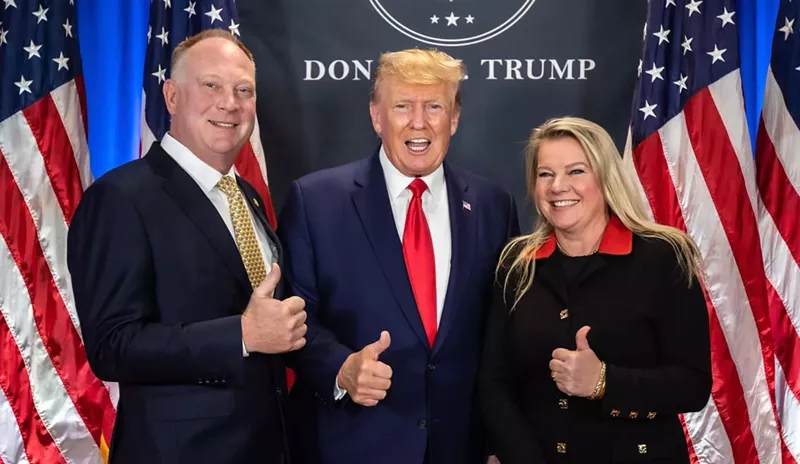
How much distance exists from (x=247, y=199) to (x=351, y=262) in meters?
0.35

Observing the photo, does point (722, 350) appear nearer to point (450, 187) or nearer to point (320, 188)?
point (450, 187)

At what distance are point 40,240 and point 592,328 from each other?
7.25 feet

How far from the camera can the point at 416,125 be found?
241cm

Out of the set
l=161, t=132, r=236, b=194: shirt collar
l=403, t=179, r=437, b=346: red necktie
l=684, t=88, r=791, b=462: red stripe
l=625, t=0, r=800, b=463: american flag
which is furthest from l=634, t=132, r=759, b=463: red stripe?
l=161, t=132, r=236, b=194: shirt collar

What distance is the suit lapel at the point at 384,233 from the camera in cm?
228

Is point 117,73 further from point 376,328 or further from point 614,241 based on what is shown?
point 614,241

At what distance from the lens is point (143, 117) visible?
334 cm

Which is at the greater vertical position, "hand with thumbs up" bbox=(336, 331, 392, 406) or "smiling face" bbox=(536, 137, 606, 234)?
"smiling face" bbox=(536, 137, 606, 234)

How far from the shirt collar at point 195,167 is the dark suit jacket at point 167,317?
2.0 inches

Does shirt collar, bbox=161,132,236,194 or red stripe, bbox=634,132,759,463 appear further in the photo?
red stripe, bbox=634,132,759,463

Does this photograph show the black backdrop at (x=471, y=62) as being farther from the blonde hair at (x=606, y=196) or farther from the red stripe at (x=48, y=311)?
the blonde hair at (x=606, y=196)

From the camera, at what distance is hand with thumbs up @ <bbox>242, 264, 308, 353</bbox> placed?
1.89 metres

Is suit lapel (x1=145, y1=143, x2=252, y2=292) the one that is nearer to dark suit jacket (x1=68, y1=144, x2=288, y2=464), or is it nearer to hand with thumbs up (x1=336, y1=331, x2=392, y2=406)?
dark suit jacket (x1=68, y1=144, x2=288, y2=464)

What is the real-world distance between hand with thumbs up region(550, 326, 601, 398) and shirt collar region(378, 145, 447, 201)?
68cm
